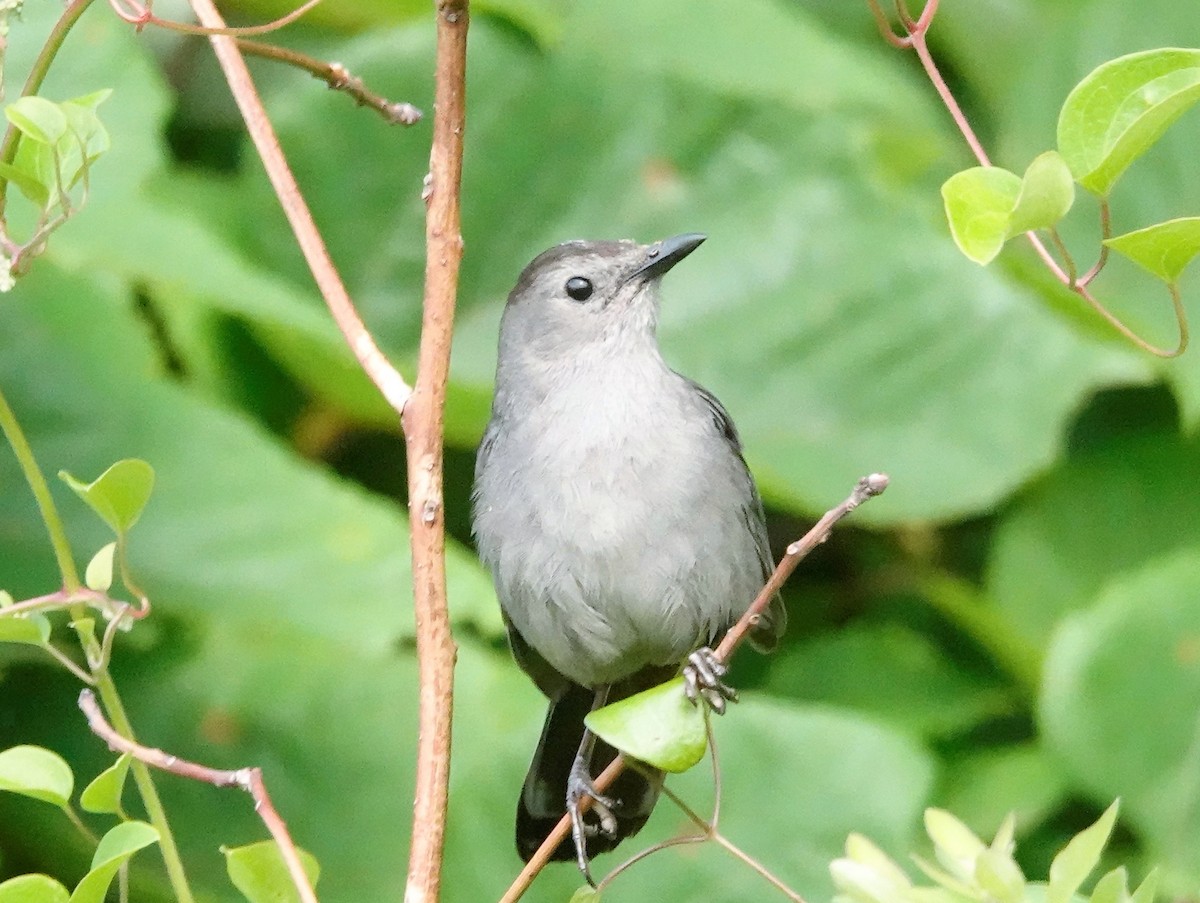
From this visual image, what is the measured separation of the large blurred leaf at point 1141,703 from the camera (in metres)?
3.16

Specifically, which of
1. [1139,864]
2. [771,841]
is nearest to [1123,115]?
[771,841]

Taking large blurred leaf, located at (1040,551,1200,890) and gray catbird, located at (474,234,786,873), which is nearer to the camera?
gray catbird, located at (474,234,786,873)

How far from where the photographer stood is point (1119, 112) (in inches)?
47.2

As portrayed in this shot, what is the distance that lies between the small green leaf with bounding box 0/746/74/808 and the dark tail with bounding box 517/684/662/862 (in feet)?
3.93

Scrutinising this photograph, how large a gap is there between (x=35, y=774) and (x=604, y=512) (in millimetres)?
1152

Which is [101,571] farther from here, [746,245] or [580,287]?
[746,245]

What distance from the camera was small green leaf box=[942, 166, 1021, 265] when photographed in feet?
3.91

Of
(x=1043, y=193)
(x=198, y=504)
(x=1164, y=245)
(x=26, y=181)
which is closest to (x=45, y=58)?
(x=26, y=181)

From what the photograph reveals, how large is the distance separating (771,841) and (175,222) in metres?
1.71

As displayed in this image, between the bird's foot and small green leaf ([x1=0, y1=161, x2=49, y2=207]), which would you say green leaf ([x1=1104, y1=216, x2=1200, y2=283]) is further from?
the bird's foot

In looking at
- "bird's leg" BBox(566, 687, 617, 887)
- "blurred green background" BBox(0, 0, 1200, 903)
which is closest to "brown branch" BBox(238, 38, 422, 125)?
"bird's leg" BBox(566, 687, 617, 887)

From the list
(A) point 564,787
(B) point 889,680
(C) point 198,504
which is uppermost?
(C) point 198,504

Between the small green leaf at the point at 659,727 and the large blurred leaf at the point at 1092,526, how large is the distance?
2.48 meters

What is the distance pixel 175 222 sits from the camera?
305 cm
